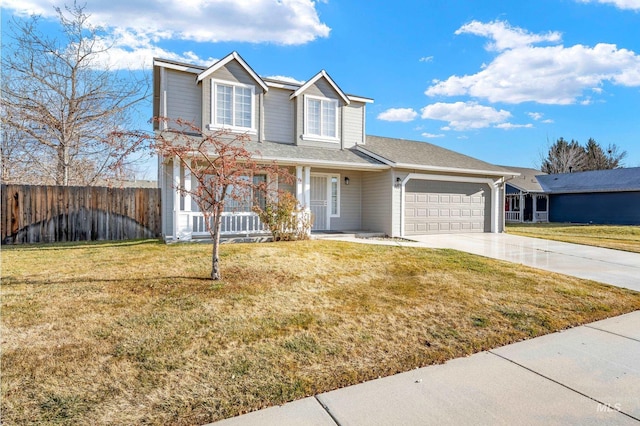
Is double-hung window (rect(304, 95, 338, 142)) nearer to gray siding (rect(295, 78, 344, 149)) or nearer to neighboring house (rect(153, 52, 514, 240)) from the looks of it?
neighboring house (rect(153, 52, 514, 240))

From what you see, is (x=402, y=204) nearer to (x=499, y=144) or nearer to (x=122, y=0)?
(x=122, y=0)

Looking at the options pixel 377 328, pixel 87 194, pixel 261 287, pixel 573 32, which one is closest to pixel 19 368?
pixel 261 287

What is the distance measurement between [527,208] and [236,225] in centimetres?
2542

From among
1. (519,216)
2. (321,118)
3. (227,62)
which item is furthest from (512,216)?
(227,62)

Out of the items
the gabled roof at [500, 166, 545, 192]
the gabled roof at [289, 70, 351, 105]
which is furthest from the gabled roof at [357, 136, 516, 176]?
the gabled roof at [500, 166, 545, 192]

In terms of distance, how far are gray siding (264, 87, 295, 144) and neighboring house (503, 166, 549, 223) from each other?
19.8m

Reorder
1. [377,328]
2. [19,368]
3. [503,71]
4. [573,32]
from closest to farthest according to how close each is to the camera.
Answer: [19,368], [377,328], [573,32], [503,71]

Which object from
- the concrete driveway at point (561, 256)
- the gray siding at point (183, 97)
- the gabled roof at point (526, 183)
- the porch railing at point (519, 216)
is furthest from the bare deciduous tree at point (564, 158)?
the gray siding at point (183, 97)

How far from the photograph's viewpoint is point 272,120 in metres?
13.5

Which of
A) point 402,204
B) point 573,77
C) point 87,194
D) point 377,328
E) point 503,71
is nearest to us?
point 377,328

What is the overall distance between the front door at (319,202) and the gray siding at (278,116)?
1.95 metres

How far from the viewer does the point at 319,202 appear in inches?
555

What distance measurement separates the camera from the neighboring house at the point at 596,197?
22.5 meters

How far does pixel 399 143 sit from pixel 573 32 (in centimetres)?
831
